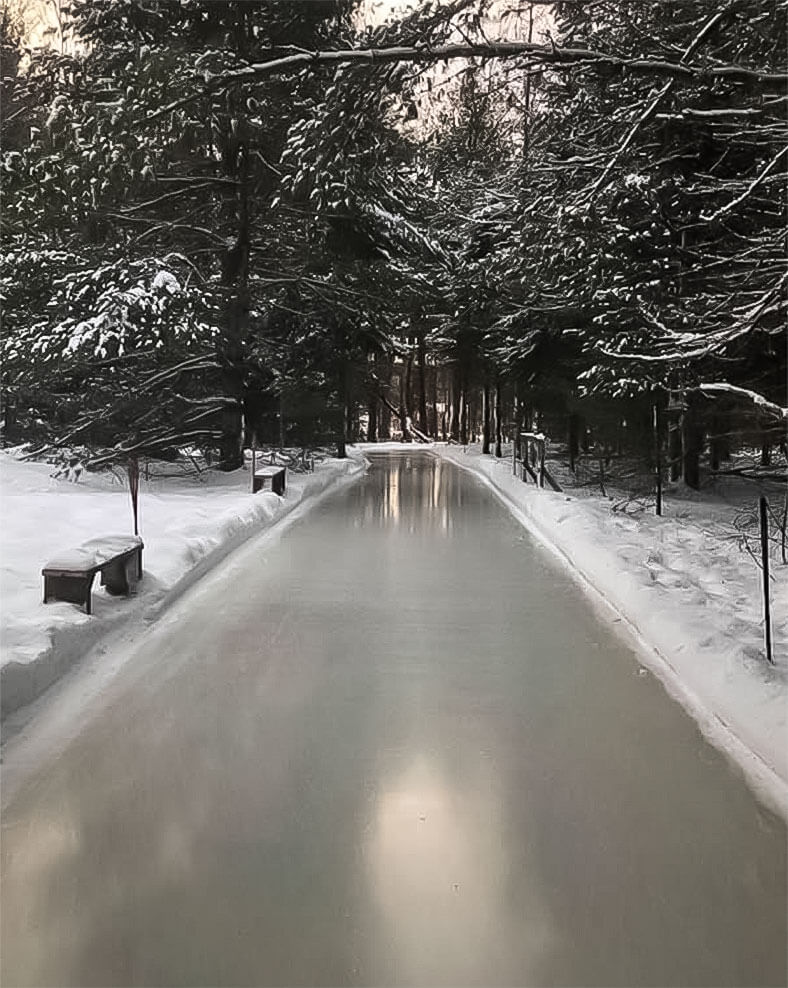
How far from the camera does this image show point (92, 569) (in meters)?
7.32

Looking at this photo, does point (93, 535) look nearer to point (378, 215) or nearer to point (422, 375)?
point (378, 215)

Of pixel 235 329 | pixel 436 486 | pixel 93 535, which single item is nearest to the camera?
pixel 93 535

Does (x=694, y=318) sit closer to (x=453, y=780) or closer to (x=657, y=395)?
(x=657, y=395)

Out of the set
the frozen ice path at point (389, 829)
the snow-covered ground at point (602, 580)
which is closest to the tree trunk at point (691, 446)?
the snow-covered ground at point (602, 580)

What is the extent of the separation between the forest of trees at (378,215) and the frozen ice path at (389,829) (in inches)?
169

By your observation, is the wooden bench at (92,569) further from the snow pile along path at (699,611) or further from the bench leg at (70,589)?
the snow pile along path at (699,611)

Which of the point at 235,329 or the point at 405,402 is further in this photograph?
the point at 405,402

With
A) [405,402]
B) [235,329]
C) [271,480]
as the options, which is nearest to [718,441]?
[271,480]

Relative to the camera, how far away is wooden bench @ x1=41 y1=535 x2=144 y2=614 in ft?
24.1

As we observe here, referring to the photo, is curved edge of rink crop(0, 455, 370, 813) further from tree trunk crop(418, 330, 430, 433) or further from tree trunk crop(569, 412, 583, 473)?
tree trunk crop(418, 330, 430, 433)

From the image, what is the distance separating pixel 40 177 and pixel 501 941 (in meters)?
16.6

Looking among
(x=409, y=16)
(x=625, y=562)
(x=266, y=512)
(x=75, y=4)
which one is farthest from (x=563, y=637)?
(x=75, y=4)

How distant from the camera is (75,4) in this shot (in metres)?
17.6

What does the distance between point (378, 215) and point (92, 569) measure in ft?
45.1
